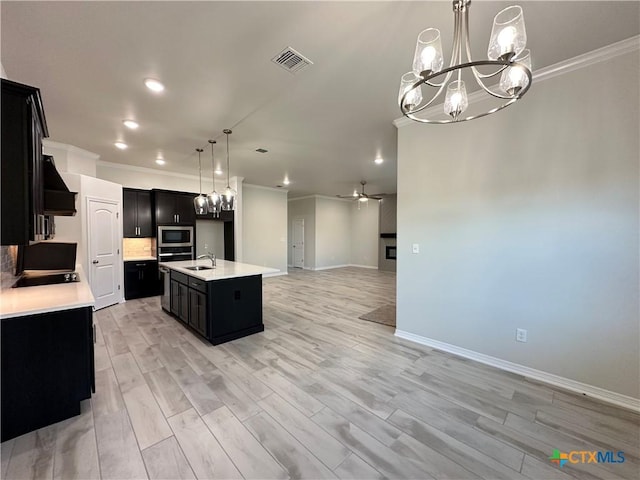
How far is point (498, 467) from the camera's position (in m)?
1.62

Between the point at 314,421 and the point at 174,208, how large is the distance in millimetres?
5549

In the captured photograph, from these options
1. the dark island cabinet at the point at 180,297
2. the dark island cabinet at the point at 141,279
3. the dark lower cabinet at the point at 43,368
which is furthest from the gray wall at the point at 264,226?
the dark lower cabinet at the point at 43,368

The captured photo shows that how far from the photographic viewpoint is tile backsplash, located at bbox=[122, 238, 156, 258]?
5801 mm

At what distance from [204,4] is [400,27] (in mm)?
1352

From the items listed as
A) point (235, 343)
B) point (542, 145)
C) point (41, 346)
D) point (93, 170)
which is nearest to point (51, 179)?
point (41, 346)

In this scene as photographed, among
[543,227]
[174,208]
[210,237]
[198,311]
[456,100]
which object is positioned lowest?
[198,311]

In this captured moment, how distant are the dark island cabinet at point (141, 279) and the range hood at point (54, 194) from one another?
323 centimetres

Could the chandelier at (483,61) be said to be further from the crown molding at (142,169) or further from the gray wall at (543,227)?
the crown molding at (142,169)

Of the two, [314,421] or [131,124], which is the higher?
[131,124]

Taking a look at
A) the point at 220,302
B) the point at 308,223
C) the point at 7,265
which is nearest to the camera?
the point at 7,265

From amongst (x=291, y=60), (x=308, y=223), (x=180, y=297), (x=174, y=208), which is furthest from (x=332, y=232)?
(x=291, y=60)

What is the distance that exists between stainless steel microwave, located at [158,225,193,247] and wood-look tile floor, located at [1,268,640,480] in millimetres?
2824

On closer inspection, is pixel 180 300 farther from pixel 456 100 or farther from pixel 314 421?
pixel 456 100

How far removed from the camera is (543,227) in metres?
2.51
